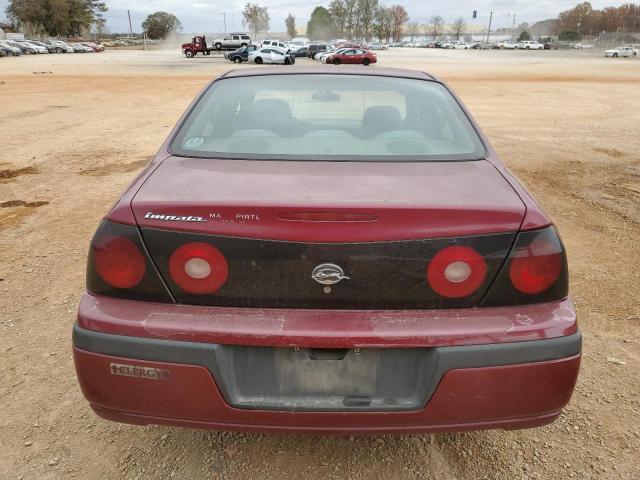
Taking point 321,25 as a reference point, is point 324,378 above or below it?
above

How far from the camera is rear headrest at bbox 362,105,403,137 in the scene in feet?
8.59

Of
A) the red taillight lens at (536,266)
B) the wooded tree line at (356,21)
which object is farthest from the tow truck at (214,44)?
the wooded tree line at (356,21)

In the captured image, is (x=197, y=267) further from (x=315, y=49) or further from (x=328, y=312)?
(x=315, y=49)

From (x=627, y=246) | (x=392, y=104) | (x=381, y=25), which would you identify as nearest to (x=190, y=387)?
(x=392, y=104)

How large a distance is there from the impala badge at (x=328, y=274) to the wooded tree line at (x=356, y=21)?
130 metres

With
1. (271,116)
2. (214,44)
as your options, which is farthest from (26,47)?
(271,116)

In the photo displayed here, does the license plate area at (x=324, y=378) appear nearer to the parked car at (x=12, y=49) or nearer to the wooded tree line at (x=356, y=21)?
the parked car at (x=12, y=49)

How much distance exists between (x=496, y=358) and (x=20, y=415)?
83.8 inches

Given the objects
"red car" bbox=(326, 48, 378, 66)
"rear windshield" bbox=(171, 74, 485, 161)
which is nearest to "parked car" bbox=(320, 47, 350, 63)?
"red car" bbox=(326, 48, 378, 66)

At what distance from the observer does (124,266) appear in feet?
5.77

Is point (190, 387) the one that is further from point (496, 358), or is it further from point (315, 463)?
point (496, 358)

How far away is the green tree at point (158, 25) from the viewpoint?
110m

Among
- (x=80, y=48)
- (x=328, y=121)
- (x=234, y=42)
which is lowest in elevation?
(x=80, y=48)

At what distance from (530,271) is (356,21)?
134 m
